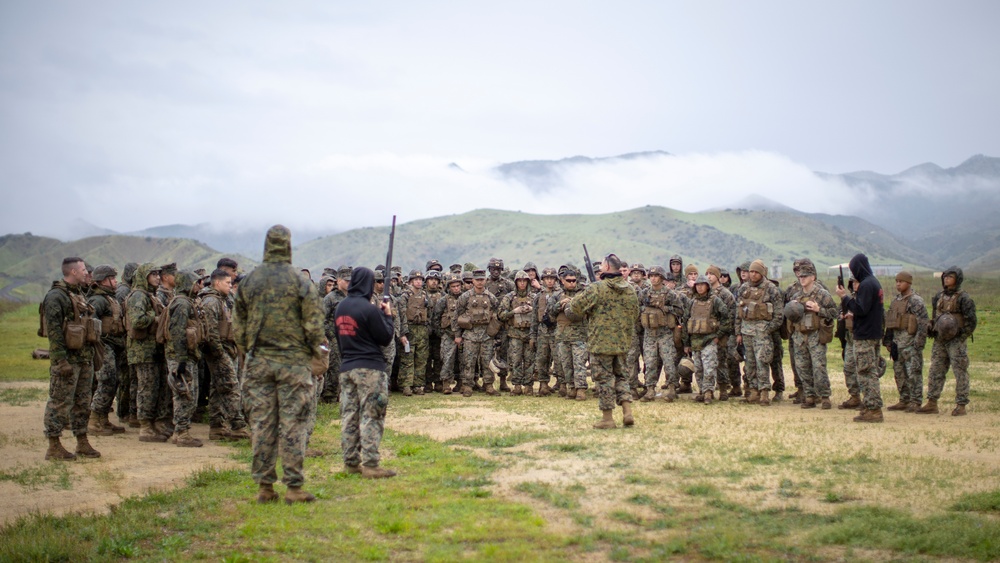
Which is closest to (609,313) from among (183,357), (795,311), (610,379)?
(610,379)

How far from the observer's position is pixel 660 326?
16.8 meters

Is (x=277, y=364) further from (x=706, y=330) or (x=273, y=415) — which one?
(x=706, y=330)

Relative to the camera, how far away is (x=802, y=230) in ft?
655

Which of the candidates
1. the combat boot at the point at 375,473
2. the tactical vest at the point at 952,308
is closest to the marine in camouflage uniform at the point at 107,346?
the combat boot at the point at 375,473

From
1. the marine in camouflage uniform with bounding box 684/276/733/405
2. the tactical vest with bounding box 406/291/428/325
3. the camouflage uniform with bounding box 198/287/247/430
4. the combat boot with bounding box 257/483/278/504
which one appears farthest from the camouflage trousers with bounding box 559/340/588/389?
the combat boot with bounding box 257/483/278/504

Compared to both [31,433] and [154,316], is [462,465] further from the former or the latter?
[31,433]

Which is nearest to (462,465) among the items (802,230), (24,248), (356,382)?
(356,382)

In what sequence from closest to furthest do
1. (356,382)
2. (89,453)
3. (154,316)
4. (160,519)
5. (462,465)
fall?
(160,519) < (356,382) < (462,465) < (89,453) < (154,316)

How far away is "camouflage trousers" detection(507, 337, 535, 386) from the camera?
60.2 ft

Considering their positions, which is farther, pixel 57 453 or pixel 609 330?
pixel 609 330

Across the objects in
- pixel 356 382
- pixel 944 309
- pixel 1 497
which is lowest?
pixel 1 497

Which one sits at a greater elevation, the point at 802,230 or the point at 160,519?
the point at 802,230

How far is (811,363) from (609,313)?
16.5 feet

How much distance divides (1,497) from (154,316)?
4.06 metres
